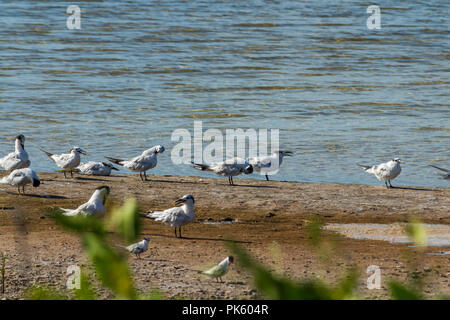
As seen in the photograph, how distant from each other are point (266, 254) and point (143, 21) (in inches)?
991

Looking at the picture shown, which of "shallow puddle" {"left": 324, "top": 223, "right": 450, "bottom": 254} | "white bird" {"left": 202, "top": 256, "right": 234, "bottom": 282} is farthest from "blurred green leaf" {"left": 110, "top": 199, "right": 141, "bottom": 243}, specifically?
"shallow puddle" {"left": 324, "top": 223, "right": 450, "bottom": 254}

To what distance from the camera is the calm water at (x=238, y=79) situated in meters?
14.7

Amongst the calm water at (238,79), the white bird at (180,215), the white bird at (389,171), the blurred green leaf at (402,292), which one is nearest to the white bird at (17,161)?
the calm water at (238,79)

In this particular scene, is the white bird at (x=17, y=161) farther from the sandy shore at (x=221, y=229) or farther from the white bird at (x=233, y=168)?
the white bird at (x=233, y=168)

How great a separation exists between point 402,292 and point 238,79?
69.7 feet

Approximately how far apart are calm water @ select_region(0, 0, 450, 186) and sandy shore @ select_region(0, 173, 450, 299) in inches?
61.6

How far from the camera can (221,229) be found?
9.17m

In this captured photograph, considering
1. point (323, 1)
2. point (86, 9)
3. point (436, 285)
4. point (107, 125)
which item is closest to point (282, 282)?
point (436, 285)

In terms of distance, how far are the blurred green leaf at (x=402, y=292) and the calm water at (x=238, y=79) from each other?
11559 mm

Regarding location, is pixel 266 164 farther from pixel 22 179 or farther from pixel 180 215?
pixel 180 215

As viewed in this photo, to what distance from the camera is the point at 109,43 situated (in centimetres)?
2777

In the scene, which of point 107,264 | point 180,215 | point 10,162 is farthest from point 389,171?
point 107,264

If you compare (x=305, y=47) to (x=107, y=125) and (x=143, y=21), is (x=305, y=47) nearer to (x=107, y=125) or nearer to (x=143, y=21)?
(x=143, y=21)

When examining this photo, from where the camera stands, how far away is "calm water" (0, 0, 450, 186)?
14.7 meters
